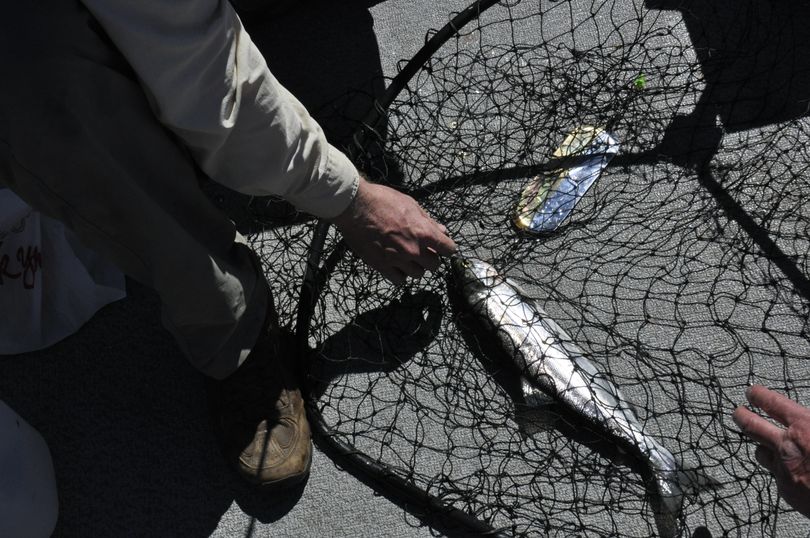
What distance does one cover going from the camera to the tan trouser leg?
39.8 inches

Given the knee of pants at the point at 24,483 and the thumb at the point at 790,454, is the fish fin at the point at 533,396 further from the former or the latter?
the knee of pants at the point at 24,483

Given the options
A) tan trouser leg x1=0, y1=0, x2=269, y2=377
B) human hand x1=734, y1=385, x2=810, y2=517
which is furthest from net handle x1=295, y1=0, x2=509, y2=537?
human hand x1=734, y1=385, x2=810, y2=517

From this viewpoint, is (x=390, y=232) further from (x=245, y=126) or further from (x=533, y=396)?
(x=533, y=396)

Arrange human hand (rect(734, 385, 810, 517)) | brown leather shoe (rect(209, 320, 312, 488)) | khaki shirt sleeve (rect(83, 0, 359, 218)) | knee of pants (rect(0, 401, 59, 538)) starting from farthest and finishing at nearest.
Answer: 1. brown leather shoe (rect(209, 320, 312, 488))
2. knee of pants (rect(0, 401, 59, 538))
3. human hand (rect(734, 385, 810, 517))
4. khaki shirt sleeve (rect(83, 0, 359, 218))

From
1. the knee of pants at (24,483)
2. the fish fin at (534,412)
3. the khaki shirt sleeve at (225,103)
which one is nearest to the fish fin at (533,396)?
the fish fin at (534,412)

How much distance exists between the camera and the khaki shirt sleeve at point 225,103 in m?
0.97

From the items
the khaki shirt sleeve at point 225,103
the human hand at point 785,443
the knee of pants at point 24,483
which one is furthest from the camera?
the knee of pants at point 24,483

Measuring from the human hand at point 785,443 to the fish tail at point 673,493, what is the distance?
17cm

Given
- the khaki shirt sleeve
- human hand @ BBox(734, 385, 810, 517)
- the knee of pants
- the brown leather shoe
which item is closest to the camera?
the khaki shirt sleeve

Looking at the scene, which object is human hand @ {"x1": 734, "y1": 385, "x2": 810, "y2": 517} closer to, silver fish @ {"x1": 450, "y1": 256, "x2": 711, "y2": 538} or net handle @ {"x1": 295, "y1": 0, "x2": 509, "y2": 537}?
silver fish @ {"x1": 450, "y1": 256, "x2": 711, "y2": 538}

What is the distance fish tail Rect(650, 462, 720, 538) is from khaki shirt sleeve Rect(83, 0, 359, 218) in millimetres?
776

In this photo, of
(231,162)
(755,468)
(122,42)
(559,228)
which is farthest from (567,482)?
(122,42)

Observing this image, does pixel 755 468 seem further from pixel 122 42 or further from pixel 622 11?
pixel 122 42

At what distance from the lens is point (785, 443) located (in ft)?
3.94
